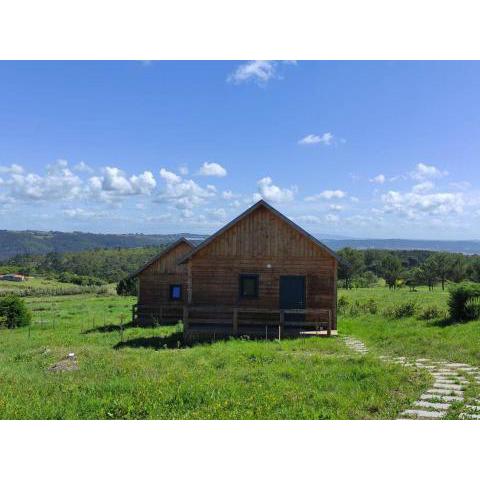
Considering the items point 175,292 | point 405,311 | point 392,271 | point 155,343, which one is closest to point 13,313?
point 175,292

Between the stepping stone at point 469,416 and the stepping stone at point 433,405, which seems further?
the stepping stone at point 433,405

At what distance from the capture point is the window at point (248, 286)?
78.8 feet

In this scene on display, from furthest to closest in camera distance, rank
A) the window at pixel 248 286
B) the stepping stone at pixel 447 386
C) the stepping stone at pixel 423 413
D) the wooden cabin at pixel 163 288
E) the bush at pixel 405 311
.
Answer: the wooden cabin at pixel 163 288, the bush at pixel 405 311, the window at pixel 248 286, the stepping stone at pixel 447 386, the stepping stone at pixel 423 413

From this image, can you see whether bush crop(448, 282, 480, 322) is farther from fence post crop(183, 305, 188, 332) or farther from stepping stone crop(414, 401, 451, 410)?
stepping stone crop(414, 401, 451, 410)

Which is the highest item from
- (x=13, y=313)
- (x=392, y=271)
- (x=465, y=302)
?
(x=392, y=271)

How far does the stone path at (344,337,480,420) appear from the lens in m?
9.39

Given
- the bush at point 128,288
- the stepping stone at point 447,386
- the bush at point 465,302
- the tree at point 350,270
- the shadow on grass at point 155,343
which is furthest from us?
the tree at point 350,270

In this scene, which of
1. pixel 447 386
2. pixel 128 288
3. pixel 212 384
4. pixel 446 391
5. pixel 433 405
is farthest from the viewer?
pixel 128 288

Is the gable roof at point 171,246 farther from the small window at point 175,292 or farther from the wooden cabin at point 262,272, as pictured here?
the wooden cabin at point 262,272

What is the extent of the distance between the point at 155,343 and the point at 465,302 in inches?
528

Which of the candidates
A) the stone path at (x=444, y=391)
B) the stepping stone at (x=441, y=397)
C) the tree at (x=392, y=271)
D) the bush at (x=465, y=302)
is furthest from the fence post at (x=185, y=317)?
the tree at (x=392, y=271)

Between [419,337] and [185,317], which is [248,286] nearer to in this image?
[185,317]

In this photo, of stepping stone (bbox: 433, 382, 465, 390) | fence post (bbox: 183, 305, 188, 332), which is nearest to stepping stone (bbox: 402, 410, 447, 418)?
stepping stone (bbox: 433, 382, 465, 390)

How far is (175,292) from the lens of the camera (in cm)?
3225
